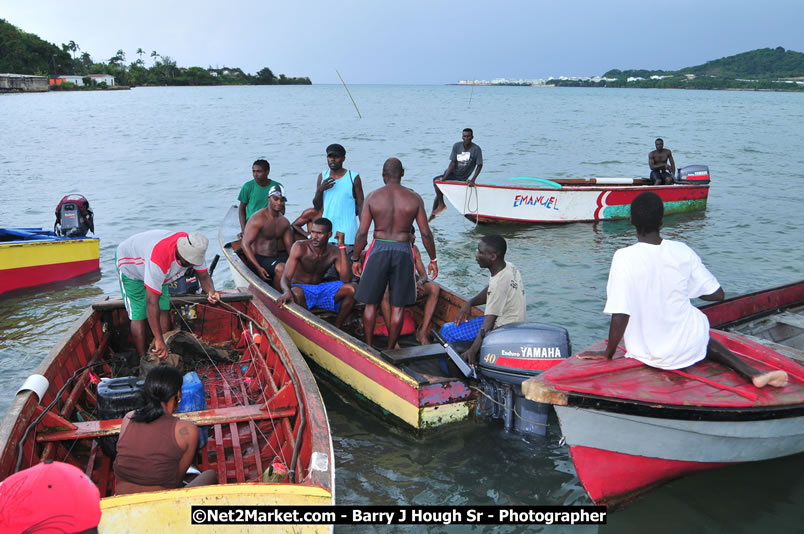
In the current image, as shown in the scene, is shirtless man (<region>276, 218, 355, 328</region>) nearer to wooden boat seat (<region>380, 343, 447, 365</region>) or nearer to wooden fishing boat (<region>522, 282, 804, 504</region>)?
wooden boat seat (<region>380, 343, 447, 365</region>)

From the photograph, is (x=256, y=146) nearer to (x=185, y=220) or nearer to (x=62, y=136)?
(x=62, y=136)

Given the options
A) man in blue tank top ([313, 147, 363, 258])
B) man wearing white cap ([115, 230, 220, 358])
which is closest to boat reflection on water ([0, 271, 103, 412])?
man wearing white cap ([115, 230, 220, 358])

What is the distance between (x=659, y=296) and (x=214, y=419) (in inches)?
128

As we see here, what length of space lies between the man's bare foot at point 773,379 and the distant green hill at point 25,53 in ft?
332

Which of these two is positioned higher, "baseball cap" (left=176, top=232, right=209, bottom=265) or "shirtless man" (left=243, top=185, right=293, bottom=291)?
"baseball cap" (left=176, top=232, right=209, bottom=265)

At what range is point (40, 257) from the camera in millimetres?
9625

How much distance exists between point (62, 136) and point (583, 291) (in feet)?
110

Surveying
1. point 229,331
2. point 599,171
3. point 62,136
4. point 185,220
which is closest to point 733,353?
point 229,331

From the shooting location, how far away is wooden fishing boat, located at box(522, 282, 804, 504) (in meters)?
3.84

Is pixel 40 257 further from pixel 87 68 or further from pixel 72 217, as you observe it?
pixel 87 68

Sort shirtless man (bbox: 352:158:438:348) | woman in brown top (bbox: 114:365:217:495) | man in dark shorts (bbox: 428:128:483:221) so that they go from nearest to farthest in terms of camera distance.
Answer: woman in brown top (bbox: 114:365:217:495)
shirtless man (bbox: 352:158:438:348)
man in dark shorts (bbox: 428:128:483:221)

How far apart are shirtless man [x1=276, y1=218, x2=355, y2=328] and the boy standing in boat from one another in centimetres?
36

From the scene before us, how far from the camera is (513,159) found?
27875 millimetres

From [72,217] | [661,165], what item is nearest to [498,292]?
[72,217]
